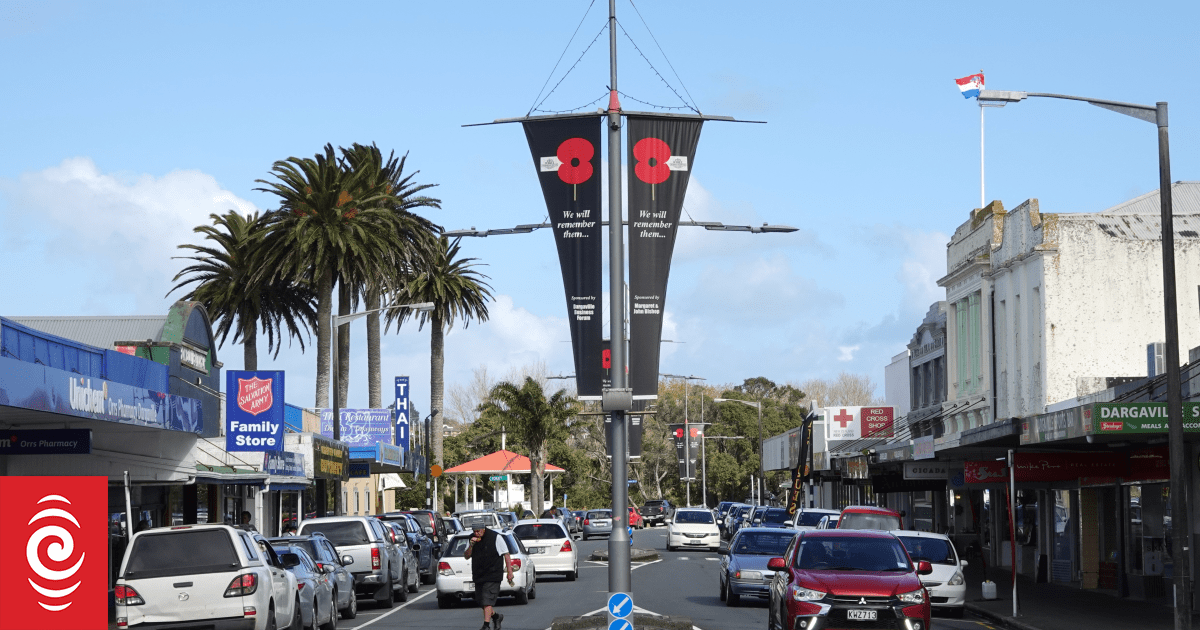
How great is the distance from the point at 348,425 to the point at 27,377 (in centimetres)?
3092

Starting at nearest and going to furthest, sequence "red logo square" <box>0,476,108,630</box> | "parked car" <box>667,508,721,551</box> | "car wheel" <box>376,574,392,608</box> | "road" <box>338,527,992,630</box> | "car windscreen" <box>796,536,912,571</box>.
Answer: "red logo square" <box>0,476,108,630</box>, "car windscreen" <box>796,536,912,571</box>, "road" <box>338,527,992,630</box>, "car wheel" <box>376,574,392,608</box>, "parked car" <box>667,508,721,551</box>

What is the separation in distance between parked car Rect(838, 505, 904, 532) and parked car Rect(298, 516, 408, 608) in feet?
36.5

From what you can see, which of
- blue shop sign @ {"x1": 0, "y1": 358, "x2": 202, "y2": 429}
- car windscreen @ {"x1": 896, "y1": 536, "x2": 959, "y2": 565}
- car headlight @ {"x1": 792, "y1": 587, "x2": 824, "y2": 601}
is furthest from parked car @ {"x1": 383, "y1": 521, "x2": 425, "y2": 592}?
car headlight @ {"x1": 792, "y1": 587, "x2": 824, "y2": 601}

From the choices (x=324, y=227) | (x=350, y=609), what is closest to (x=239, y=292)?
(x=324, y=227)

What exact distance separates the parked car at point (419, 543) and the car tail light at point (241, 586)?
49.9 feet

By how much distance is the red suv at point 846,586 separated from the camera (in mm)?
16812

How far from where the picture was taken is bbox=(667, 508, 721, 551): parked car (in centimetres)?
5047

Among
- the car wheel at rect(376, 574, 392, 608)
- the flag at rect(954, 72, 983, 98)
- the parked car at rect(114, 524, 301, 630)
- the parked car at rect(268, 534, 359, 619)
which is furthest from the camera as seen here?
the flag at rect(954, 72, 983, 98)

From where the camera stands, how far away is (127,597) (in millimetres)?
16391

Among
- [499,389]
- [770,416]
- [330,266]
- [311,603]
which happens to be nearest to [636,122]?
[311,603]

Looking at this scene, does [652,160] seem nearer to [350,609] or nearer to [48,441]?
[350,609]

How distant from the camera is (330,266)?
47906mm

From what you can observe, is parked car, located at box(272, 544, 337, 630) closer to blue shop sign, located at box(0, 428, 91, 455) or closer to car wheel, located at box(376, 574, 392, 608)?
blue shop sign, located at box(0, 428, 91, 455)

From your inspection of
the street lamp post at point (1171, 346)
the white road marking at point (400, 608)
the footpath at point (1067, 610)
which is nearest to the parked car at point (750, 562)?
the white road marking at point (400, 608)
